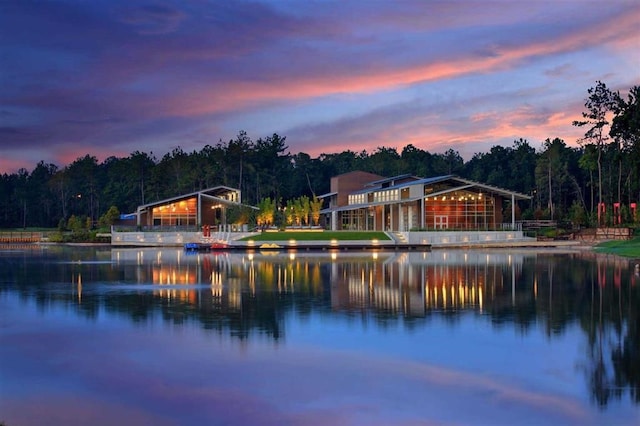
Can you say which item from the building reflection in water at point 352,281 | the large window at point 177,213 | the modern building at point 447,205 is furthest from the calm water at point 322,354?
the large window at point 177,213

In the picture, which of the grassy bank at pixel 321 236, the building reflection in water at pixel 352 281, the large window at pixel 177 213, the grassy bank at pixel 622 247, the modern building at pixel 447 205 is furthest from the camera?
the large window at pixel 177 213

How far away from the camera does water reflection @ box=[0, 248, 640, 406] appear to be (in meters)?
15.9

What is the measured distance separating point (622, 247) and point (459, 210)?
2019cm

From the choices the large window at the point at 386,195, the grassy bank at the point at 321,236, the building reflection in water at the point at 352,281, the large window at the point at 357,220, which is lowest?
the building reflection in water at the point at 352,281

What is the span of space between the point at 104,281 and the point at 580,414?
2243cm

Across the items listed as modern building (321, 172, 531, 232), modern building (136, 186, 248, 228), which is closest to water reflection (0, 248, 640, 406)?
modern building (321, 172, 531, 232)

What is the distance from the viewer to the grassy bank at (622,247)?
44675mm

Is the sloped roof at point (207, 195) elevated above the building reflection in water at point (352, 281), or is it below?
above

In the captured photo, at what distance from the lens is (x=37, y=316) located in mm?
19297

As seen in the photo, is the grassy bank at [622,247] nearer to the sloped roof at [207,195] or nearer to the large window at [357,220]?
the large window at [357,220]

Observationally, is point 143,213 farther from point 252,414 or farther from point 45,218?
point 252,414

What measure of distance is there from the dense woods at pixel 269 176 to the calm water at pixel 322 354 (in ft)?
187

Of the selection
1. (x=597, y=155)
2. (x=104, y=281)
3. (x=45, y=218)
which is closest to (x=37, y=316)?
(x=104, y=281)

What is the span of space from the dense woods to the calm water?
56910 millimetres
